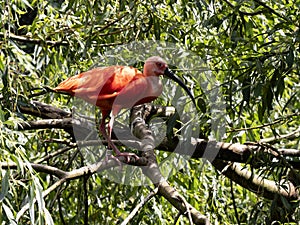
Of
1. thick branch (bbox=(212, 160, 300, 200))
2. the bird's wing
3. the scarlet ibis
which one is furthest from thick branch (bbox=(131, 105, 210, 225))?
thick branch (bbox=(212, 160, 300, 200))

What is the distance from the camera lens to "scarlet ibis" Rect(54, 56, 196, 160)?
3168mm

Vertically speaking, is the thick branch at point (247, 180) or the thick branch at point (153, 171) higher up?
the thick branch at point (153, 171)

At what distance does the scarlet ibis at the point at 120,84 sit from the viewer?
3.17 m

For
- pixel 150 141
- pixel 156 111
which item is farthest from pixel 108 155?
pixel 156 111

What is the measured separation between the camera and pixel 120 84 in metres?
3.18

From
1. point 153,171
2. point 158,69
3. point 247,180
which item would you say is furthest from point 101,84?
point 247,180

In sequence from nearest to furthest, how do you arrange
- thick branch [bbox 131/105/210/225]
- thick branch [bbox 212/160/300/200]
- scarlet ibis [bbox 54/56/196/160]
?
thick branch [bbox 131/105/210/225], scarlet ibis [bbox 54/56/196/160], thick branch [bbox 212/160/300/200]

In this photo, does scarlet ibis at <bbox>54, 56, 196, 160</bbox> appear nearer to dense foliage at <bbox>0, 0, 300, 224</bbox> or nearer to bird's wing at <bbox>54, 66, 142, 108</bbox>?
bird's wing at <bbox>54, 66, 142, 108</bbox>

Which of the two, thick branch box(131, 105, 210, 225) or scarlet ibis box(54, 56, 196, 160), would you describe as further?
scarlet ibis box(54, 56, 196, 160)

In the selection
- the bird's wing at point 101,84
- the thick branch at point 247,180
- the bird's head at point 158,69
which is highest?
the bird's head at point 158,69

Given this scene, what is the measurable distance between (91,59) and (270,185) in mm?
1050

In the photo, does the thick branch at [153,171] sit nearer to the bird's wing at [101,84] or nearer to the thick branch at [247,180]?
the bird's wing at [101,84]

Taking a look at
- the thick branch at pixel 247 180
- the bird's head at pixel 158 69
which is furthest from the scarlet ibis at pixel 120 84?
the thick branch at pixel 247 180

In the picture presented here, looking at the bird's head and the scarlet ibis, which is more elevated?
the bird's head
